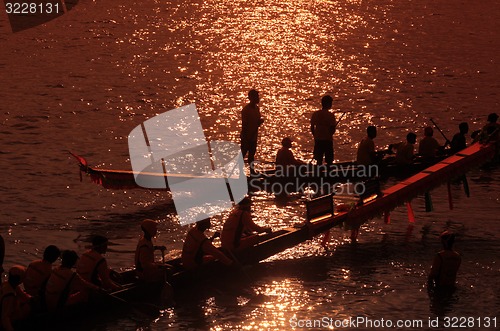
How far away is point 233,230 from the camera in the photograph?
2070 centimetres

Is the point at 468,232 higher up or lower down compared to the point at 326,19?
lower down

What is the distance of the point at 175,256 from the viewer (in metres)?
20.8

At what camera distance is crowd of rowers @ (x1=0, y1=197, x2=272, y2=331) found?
695 inches

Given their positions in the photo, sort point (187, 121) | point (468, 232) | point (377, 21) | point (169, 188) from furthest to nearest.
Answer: point (377, 21)
point (187, 121)
point (169, 188)
point (468, 232)

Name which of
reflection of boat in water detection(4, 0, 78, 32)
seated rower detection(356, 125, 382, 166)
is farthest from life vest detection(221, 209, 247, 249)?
reflection of boat in water detection(4, 0, 78, 32)

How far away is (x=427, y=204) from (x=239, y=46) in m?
17.0

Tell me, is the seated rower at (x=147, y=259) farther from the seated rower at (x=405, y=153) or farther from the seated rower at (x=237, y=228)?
the seated rower at (x=405, y=153)

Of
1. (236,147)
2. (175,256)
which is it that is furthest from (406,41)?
(175,256)

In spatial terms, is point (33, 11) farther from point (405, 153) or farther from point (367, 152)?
point (367, 152)

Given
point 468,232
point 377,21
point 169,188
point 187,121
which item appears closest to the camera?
point 468,232

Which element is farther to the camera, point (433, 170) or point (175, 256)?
point (433, 170)

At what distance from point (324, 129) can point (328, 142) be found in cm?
34

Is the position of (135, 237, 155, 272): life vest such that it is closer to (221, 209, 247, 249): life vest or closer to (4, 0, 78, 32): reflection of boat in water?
(221, 209, 247, 249): life vest

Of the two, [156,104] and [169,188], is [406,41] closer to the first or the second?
[156,104]
